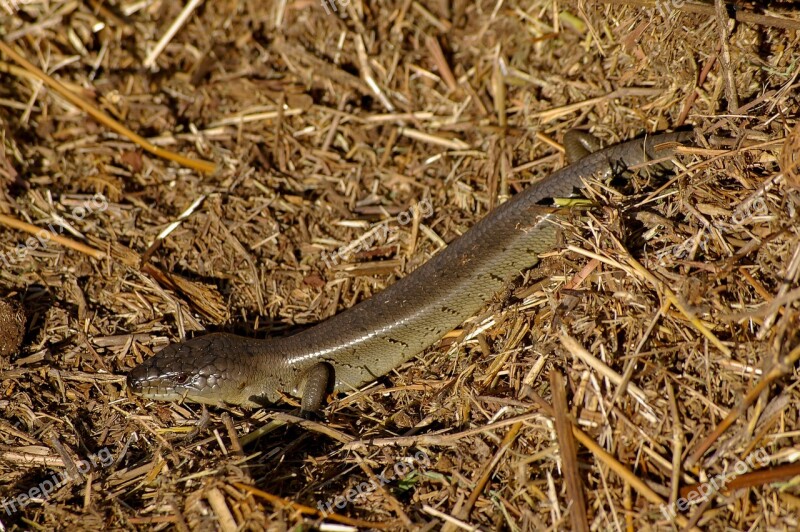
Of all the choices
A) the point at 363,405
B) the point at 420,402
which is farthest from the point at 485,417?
the point at 363,405

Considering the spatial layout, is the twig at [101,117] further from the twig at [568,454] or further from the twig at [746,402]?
the twig at [746,402]

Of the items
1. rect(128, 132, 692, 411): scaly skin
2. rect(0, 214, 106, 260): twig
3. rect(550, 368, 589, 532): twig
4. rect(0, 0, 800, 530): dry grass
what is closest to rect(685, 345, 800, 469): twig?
rect(0, 0, 800, 530): dry grass

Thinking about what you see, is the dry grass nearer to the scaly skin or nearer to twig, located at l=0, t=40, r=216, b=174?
twig, located at l=0, t=40, r=216, b=174

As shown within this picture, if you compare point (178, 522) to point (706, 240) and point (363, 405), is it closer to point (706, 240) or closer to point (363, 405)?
point (363, 405)

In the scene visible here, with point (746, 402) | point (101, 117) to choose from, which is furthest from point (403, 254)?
point (101, 117)

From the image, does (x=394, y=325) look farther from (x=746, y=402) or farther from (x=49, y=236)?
(x=49, y=236)

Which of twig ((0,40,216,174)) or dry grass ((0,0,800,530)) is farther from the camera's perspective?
twig ((0,40,216,174))
